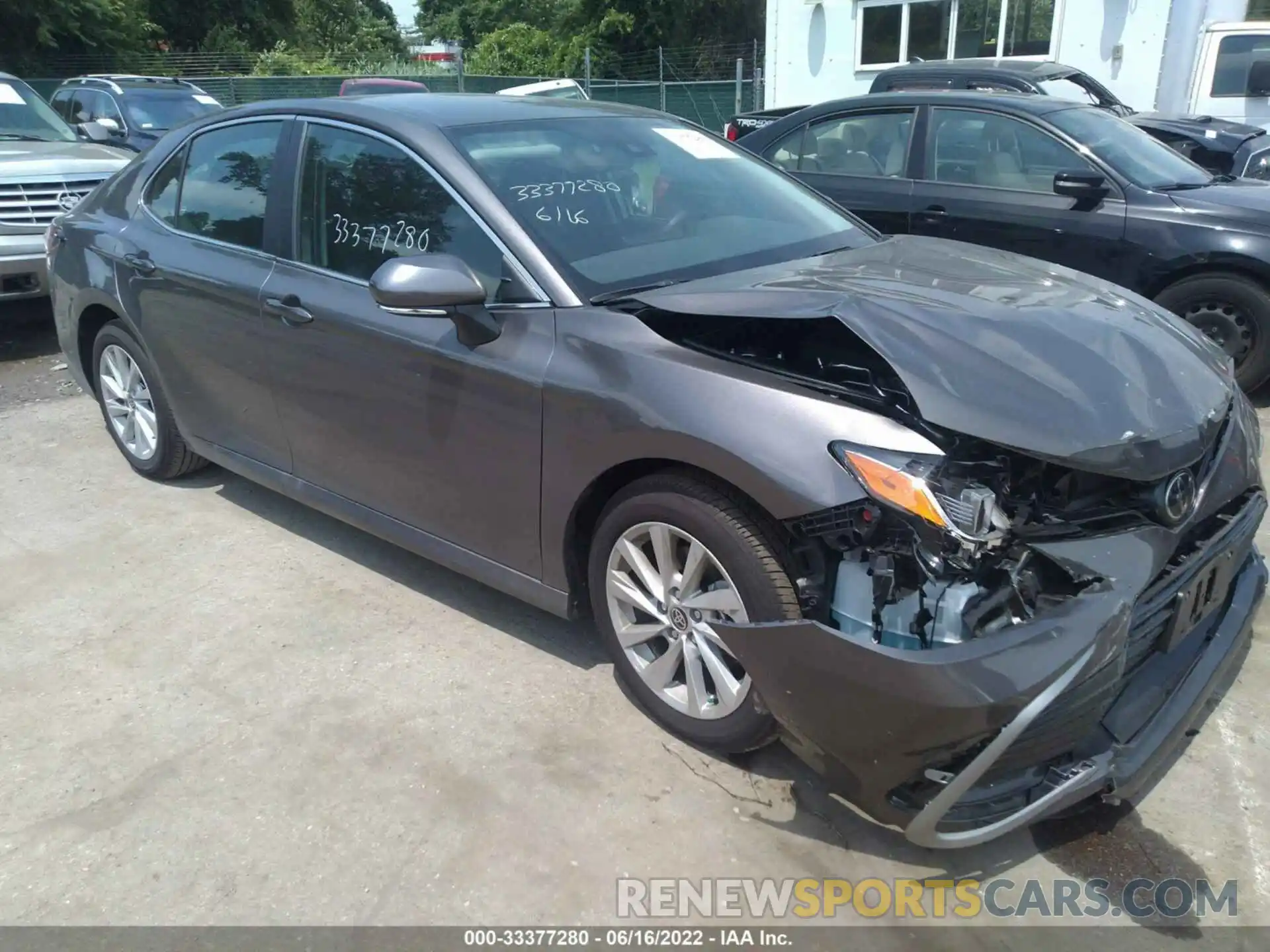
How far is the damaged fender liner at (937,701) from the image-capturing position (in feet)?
7.19

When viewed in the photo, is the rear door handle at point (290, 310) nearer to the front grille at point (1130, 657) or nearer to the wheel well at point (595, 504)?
the wheel well at point (595, 504)

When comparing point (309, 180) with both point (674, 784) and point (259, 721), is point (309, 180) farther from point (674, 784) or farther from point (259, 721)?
point (674, 784)

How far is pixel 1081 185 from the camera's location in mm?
5945

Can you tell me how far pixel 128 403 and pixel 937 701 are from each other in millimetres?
4191

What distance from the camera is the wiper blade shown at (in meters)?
3.06

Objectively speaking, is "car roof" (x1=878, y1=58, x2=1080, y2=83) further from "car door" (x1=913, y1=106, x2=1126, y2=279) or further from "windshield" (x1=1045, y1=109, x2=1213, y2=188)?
"car door" (x1=913, y1=106, x2=1126, y2=279)

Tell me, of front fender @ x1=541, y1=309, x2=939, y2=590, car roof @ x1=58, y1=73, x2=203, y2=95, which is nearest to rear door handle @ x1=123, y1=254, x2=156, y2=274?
front fender @ x1=541, y1=309, x2=939, y2=590

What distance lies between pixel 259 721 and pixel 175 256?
2076mm

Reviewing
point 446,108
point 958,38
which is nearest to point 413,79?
point 958,38

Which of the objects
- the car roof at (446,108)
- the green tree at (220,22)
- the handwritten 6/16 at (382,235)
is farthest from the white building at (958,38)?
the green tree at (220,22)

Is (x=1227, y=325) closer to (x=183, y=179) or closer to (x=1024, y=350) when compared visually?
(x=1024, y=350)

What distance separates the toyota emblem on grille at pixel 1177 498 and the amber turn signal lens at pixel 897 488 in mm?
615

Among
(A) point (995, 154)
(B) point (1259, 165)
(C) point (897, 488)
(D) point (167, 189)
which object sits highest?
(D) point (167, 189)

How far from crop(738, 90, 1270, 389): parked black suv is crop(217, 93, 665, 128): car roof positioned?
9.64 feet
